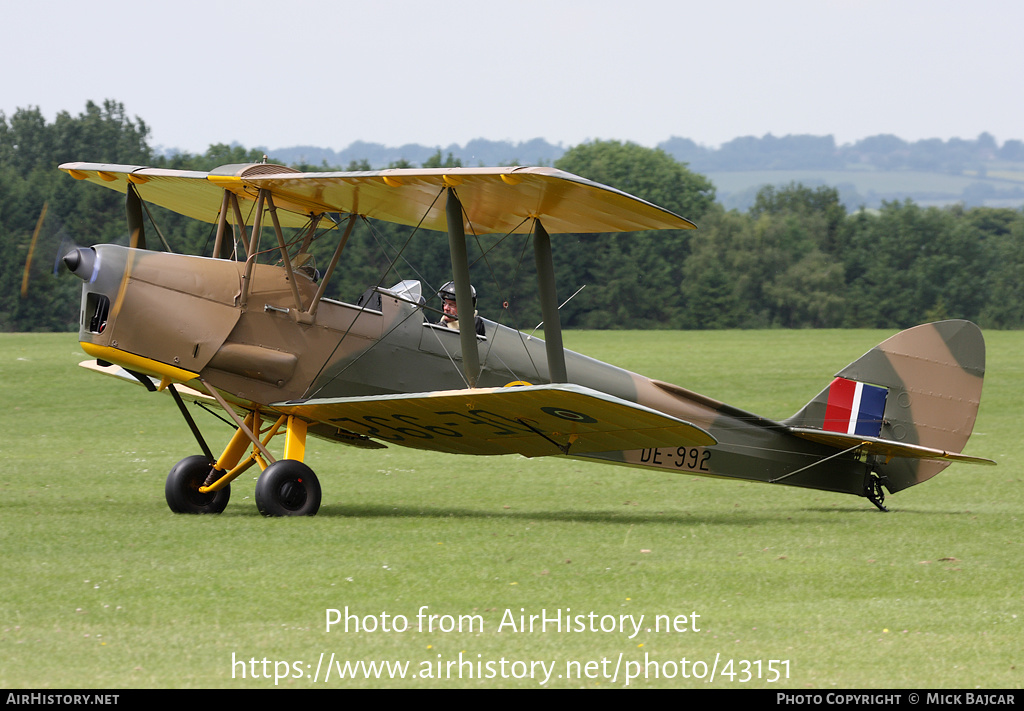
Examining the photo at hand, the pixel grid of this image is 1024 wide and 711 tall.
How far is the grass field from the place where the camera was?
17.5 feet

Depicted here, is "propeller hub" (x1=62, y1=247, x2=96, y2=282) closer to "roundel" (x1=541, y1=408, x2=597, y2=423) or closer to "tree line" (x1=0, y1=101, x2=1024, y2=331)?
"roundel" (x1=541, y1=408, x2=597, y2=423)

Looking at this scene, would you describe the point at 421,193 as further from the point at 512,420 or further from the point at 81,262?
the point at 81,262

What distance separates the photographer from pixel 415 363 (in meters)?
10.6

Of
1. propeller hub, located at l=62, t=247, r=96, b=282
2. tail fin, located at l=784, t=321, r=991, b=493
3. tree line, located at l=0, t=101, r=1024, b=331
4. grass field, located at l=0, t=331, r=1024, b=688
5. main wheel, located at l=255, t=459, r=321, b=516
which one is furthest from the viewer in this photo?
tree line, located at l=0, t=101, r=1024, b=331

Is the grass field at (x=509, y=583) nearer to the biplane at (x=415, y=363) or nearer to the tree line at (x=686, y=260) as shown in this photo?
the biplane at (x=415, y=363)

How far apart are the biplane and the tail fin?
0.01 m

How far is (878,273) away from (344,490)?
65.8 metres

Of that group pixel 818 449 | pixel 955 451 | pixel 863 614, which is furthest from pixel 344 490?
pixel 863 614

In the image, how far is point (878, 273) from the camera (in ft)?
240

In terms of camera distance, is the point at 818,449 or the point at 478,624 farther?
the point at 818,449

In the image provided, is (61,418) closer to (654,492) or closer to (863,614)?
(654,492)

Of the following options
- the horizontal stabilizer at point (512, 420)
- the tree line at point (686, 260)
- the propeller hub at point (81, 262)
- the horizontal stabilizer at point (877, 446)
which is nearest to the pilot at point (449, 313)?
the horizontal stabilizer at point (512, 420)

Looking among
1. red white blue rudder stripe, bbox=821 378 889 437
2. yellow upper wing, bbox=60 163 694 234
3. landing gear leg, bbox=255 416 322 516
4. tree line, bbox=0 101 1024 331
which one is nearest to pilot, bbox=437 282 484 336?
yellow upper wing, bbox=60 163 694 234

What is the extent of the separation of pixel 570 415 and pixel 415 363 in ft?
6.95
